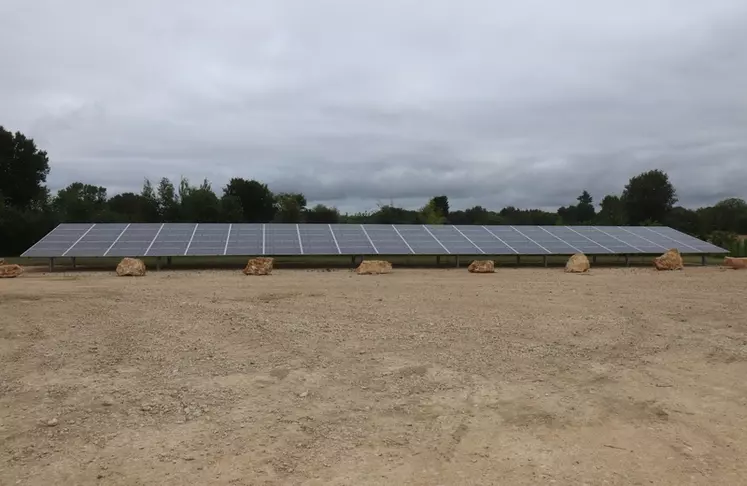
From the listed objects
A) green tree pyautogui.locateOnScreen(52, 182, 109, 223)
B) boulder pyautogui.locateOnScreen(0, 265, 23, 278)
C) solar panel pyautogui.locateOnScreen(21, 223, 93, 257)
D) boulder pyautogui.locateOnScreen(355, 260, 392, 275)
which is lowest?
boulder pyautogui.locateOnScreen(0, 265, 23, 278)

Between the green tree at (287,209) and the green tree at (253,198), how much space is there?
126 cm

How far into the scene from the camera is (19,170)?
40969mm

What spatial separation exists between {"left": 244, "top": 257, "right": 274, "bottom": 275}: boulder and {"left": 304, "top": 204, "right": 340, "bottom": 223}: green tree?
3545 centimetres

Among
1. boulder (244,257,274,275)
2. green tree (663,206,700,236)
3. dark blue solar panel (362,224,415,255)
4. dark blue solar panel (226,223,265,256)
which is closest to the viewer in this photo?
boulder (244,257,274,275)

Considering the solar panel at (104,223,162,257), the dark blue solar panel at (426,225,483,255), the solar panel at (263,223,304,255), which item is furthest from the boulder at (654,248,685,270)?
the solar panel at (104,223,162,257)

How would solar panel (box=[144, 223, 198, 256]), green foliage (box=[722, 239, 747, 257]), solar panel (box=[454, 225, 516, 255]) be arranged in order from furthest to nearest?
green foliage (box=[722, 239, 747, 257]) < solar panel (box=[454, 225, 516, 255]) < solar panel (box=[144, 223, 198, 256])

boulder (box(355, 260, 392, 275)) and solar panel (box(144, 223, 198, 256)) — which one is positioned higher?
solar panel (box(144, 223, 198, 256))

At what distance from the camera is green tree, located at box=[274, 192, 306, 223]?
2095 inches

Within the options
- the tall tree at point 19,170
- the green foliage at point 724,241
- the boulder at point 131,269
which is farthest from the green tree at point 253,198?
the green foliage at point 724,241

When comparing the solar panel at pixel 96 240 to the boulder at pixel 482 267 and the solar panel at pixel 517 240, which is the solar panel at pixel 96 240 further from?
the solar panel at pixel 517 240

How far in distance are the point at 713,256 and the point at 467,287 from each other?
24.0 meters

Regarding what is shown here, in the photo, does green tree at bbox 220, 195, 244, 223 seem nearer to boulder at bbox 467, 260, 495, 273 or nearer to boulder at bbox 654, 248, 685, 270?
boulder at bbox 467, 260, 495, 273

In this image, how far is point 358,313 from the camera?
37.3ft

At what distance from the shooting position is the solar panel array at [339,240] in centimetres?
2289
